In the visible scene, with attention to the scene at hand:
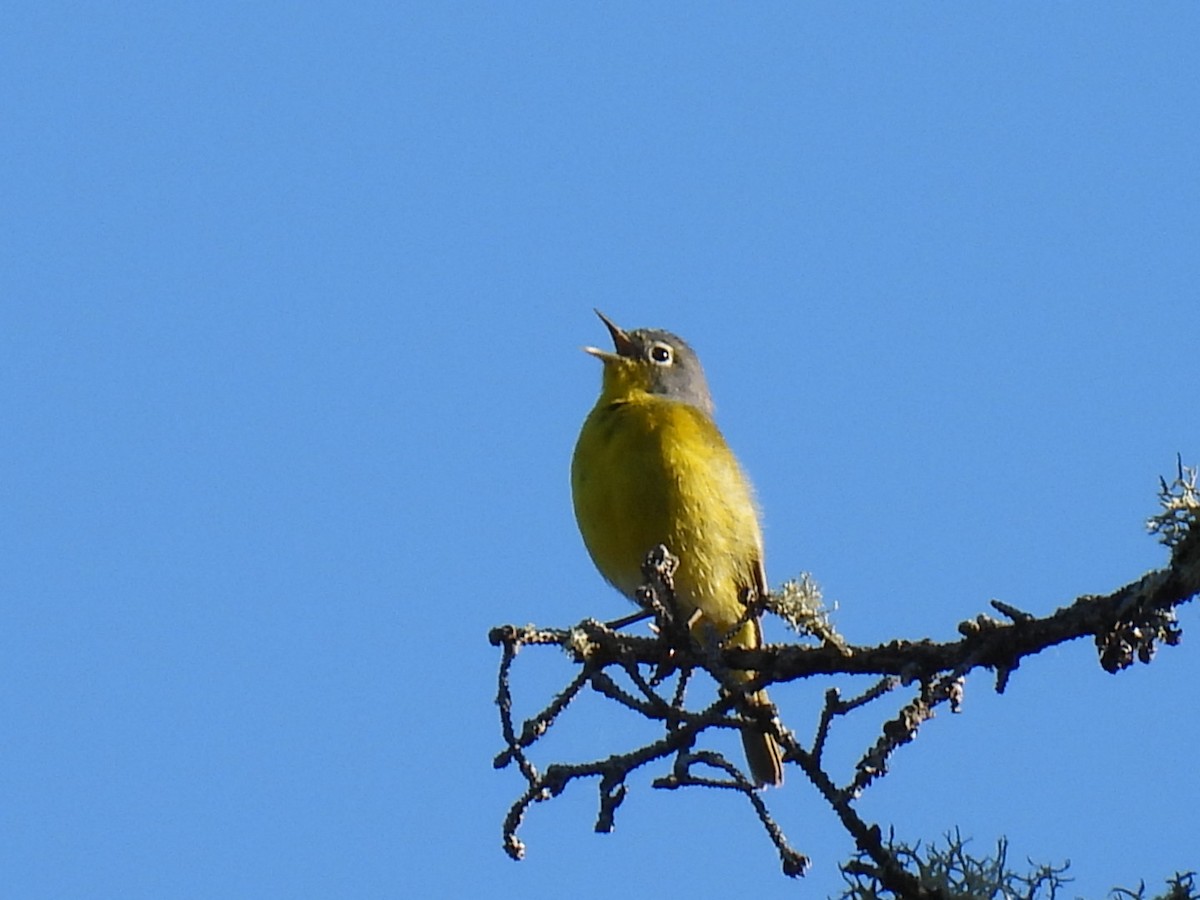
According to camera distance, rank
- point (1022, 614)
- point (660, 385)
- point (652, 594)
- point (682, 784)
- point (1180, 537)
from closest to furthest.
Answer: point (1180, 537) → point (1022, 614) → point (682, 784) → point (652, 594) → point (660, 385)

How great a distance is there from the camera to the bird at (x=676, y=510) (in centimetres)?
703

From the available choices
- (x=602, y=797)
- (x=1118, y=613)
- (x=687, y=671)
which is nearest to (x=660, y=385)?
(x=687, y=671)

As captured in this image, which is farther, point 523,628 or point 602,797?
point 523,628

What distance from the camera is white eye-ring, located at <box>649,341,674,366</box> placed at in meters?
8.81

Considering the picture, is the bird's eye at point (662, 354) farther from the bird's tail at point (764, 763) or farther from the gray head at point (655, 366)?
the bird's tail at point (764, 763)

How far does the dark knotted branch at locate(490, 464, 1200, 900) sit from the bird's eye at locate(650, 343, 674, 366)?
3.72 meters

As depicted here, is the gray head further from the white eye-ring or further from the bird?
the bird

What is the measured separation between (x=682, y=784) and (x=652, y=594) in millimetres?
651

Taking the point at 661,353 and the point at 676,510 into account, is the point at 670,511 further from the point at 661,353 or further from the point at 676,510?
the point at 661,353

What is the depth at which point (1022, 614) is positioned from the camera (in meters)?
3.80

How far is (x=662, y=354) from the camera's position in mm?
8875

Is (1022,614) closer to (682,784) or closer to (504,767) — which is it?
(682,784)

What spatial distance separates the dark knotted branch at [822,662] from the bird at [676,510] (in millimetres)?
1800

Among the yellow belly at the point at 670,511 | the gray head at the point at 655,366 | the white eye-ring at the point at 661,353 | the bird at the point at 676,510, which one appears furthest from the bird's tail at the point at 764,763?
the white eye-ring at the point at 661,353
